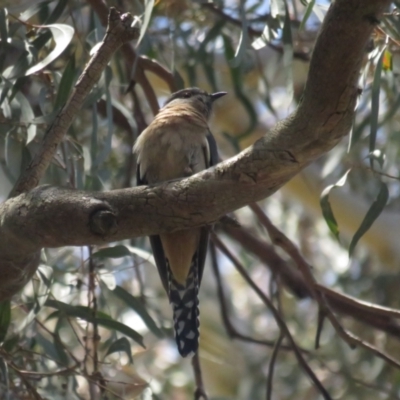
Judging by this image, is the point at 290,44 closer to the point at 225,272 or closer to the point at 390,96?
the point at 390,96

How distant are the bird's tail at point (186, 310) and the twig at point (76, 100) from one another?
108cm

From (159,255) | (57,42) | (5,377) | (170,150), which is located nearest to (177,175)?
(170,150)

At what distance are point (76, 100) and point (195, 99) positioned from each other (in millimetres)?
1799

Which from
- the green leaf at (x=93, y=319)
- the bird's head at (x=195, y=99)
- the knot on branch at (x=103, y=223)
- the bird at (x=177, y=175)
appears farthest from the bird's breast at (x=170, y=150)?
the knot on branch at (x=103, y=223)

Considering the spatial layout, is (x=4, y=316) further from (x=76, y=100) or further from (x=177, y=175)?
(x=177, y=175)

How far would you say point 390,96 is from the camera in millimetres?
3869

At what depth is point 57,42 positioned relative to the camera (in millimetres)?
2658

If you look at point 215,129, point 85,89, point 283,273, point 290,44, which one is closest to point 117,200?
point 85,89

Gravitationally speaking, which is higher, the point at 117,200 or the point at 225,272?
the point at 117,200

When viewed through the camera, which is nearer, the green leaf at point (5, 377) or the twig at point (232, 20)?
the green leaf at point (5, 377)

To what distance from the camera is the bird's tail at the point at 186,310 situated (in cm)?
310

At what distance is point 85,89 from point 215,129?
314cm

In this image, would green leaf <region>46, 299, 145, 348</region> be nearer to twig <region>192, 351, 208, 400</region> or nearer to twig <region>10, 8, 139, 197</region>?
twig <region>192, 351, 208, 400</region>

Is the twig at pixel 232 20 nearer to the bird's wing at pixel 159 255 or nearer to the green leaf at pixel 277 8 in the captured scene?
the green leaf at pixel 277 8
